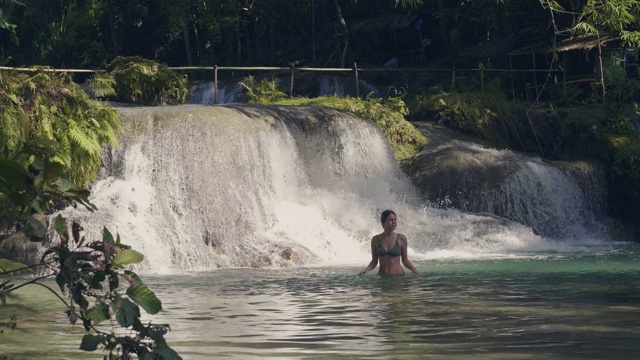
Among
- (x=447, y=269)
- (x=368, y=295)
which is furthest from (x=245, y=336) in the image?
(x=447, y=269)

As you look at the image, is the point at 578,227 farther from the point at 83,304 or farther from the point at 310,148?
the point at 83,304

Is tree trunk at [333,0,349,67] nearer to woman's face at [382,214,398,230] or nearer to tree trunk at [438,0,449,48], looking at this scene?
tree trunk at [438,0,449,48]

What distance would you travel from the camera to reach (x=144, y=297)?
4012 millimetres

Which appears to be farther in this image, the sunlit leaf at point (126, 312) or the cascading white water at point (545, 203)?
the cascading white water at point (545, 203)

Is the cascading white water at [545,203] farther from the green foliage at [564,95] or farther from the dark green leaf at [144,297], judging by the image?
the dark green leaf at [144,297]

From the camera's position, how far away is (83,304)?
4012 millimetres

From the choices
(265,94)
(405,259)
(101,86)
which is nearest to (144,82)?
(101,86)

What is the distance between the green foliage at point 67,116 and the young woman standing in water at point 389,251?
196 inches

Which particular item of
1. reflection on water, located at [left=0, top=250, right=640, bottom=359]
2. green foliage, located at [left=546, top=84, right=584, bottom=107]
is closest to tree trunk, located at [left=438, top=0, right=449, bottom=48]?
green foliage, located at [left=546, top=84, right=584, bottom=107]

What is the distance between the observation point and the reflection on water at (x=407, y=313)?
7430mm

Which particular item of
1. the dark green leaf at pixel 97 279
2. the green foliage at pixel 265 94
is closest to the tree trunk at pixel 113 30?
the green foliage at pixel 265 94

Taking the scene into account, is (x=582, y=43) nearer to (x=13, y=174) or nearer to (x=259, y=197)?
(x=259, y=197)

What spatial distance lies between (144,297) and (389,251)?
33.6 feet

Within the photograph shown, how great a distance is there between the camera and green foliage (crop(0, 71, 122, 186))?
17250 mm
